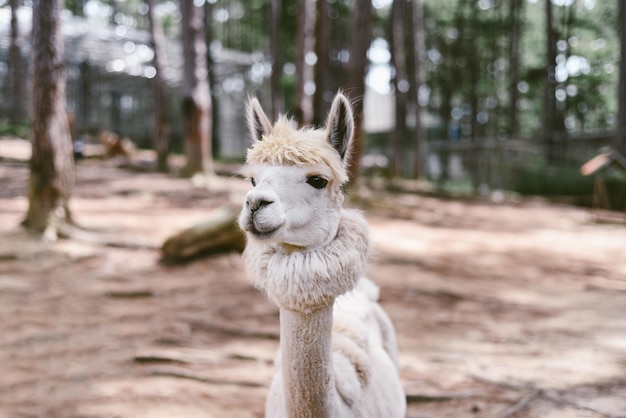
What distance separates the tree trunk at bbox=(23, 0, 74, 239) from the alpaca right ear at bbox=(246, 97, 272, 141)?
5.49 m

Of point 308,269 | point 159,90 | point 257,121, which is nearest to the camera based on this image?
point 308,269

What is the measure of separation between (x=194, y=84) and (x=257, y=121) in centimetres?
1158

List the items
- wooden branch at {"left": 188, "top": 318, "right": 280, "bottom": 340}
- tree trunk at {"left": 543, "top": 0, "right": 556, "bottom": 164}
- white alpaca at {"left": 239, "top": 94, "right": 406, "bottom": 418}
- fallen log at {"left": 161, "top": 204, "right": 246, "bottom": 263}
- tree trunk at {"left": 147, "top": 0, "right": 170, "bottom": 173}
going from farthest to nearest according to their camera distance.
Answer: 1. tree trunk at {"left": 543, "top": 0, "right": 556, "bottom": 164}
2. tree trunk at {"left": 147, "top": 0, "right": 170, "bottom": 173}
3. fallen log at {"left": 161, "top": 204, "right": 246, "bottom": 263}
4. wooden branch at {"left": 188, "top": 318, "right": 280, "bottom": 340}
5. white alpaca at {"left": 239, "top": 94, "right": 406, "bottom": 418}

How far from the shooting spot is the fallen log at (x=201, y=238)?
7238 millimetres

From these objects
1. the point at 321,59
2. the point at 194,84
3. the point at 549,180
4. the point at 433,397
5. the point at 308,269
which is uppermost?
the point at 321,59

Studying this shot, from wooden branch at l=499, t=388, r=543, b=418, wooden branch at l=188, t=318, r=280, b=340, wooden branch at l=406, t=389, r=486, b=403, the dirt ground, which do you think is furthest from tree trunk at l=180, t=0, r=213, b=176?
wooden branch at l=499, t=388, r=543, b=418

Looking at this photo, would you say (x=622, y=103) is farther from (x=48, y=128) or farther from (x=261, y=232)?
(x=261, y=232)

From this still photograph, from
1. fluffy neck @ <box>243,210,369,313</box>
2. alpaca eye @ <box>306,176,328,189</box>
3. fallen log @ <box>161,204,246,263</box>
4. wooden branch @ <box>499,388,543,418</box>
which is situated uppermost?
alpaca eye @ <box>306,176,328,189</box>

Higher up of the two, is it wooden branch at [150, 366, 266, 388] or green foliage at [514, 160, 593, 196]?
green foliage at [514, 160, 593, 196]

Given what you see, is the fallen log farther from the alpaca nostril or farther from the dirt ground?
the alpaca nostril

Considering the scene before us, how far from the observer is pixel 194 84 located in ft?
44.3

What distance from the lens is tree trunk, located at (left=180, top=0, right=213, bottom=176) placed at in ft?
44.0

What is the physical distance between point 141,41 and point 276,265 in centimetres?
2594

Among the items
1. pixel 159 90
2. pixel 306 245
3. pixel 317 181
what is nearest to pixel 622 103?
pixel 159 90
